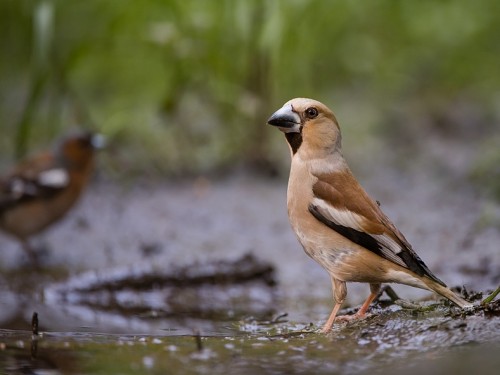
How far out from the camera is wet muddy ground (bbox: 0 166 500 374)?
373 cm

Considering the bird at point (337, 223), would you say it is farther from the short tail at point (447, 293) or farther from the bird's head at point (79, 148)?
the bird's head at point (79, 148)

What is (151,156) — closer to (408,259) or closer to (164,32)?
(164,32)

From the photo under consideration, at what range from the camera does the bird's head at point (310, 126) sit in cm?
474

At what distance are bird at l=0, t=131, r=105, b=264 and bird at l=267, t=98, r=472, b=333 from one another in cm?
333

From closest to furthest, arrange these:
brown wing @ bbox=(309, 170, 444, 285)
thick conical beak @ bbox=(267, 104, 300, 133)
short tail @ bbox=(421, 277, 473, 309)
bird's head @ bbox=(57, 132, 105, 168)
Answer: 1. short tail @ bbox=(421, 277, 473, 309)
2. brown wing @ bbox=(309, 170, 444, 285)
3. thick conical beak @ bbox=(267, 104, 300, 133)
4. bird's head @ bbox=(57, 132, 105, 168)

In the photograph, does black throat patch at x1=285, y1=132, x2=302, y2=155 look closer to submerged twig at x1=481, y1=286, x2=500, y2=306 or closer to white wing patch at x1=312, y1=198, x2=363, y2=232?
white wing patch at x1=312, y1=198, x2=363, y2=232

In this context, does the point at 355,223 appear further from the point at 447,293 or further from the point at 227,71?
the point at 227,71

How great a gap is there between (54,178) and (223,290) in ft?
6.71

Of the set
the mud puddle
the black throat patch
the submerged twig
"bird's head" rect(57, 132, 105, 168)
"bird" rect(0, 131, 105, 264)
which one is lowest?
the mud puddle

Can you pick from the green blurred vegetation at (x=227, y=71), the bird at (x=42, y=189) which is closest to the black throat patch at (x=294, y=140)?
the green blurred vegetation at (x=227, y=71)

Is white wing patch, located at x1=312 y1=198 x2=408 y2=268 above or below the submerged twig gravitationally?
above

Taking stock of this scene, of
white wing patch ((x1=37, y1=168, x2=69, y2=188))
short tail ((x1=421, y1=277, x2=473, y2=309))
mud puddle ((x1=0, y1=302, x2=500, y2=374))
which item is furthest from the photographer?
white wing patch ((x1=37, y1=168, x2=69, y2=188))

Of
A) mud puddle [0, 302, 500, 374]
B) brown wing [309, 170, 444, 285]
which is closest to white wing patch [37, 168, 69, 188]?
mud puddle [0, 302, 500, 374]

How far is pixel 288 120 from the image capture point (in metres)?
4.70
